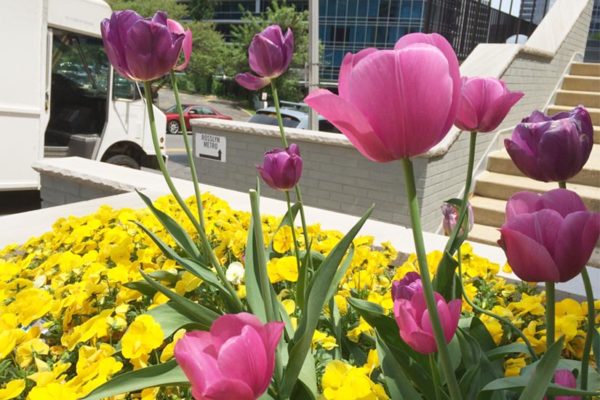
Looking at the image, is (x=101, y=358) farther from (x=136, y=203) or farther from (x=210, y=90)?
(x=210, y=90)

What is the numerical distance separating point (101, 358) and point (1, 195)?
23.1ft

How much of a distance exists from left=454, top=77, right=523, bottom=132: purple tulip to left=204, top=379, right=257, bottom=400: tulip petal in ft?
2.16

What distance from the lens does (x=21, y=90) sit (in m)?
7.16

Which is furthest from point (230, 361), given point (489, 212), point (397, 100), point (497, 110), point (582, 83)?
point (582, 83)

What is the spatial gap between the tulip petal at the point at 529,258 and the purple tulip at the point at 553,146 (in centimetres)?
24

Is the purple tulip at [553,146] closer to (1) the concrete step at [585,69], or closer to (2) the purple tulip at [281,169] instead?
(2) the purple tulip at [281,169]

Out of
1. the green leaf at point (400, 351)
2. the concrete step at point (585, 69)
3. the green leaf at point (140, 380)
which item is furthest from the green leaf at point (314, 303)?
the concrete step at point (585, 69)

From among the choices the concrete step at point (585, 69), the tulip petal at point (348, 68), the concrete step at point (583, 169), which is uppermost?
the concrete step at point (585, 69)

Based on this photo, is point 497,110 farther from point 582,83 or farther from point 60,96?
point 60,96

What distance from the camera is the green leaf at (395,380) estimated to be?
0.99m

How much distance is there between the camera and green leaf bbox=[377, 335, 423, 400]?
993mm

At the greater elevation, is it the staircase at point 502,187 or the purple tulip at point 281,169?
the purple tulip at point 281,169

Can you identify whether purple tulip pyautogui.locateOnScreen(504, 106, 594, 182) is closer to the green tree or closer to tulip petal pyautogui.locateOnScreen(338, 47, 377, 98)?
tulip petal pyautogui.locateOnScreen(338, 47, 377, 98)

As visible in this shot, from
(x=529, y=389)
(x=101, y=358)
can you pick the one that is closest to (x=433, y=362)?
(x=529, y=389)
